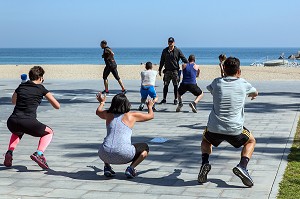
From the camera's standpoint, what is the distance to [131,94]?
1928 cm

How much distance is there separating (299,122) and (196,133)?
8.58 feet

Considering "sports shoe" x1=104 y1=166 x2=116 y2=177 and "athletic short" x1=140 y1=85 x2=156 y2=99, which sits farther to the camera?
"athletic short" x1=140 y1=85 x2=156 y2=99

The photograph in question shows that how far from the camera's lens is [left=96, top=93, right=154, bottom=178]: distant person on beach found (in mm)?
6785

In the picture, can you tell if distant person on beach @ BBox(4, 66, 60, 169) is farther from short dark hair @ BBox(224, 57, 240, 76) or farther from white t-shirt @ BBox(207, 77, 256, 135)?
short dark hair @ BBox(224, 57, 240, 76)

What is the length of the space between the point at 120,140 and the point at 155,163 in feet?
3.95

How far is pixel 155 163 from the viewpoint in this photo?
786cm

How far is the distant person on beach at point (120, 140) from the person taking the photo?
267 inches

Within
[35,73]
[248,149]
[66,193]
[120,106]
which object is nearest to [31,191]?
[66,193]

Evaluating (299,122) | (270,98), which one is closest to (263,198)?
(299,122)

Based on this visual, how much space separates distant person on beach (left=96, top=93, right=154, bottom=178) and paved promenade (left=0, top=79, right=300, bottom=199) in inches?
8.3

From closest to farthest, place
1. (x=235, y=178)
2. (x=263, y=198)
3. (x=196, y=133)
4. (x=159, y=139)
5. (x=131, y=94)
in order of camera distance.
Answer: (x=263, y=198), (x=235, y=178), (x=159, y=139), (x=196, y=133), (x=131, y=94)

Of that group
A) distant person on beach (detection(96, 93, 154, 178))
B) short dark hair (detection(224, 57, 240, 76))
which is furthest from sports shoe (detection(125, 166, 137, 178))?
short dark hair (detection(224, 57, 240, 76))

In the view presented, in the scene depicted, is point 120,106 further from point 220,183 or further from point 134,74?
point 134,74

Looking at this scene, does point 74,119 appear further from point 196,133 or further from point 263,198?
point 263,198
